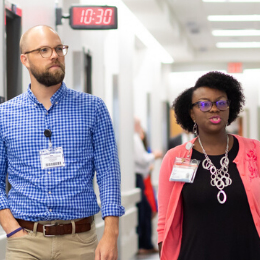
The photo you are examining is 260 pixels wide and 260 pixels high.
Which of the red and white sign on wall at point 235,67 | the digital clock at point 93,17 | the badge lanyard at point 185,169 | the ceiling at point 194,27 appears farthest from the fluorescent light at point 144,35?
the badge lanyard at point 185,169

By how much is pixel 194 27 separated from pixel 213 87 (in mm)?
9711

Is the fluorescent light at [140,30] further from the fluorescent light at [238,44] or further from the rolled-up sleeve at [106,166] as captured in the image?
the rolled-up sleeve at [106,166]

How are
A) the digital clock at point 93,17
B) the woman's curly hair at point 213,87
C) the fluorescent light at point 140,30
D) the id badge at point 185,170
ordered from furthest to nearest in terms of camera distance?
the fluorescent light at point 140,30, the digital clock at point 93,17, the woman's curly hair at point 213,87, the id badge at point 185,170

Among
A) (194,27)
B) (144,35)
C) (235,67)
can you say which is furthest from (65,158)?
(235,67)

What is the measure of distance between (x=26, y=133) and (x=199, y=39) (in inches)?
471

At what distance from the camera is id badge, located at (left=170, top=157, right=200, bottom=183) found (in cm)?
288

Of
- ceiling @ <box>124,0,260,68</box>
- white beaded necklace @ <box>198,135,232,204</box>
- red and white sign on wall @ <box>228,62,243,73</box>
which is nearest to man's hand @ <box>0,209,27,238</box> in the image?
white beaded necklace @ <box>198,135,232,204</box>

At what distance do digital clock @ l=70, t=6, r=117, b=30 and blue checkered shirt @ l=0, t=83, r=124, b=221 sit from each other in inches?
95.0

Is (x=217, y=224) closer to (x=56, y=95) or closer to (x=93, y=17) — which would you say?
(x=56, y=95)

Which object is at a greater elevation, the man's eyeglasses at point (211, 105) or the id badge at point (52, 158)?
the man's eyeglasses at point (211, 105)

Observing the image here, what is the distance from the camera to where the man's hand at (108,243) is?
7.67ft

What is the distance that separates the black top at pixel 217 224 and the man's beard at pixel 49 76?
2.80 ft

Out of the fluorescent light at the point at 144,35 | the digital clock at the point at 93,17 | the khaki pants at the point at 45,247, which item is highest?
the fluorescent light at the point at 144,35

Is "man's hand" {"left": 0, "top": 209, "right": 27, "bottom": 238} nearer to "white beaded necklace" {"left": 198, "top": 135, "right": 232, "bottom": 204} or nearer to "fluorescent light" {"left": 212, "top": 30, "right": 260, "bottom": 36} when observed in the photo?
"white beaded necklace" {"left": 198, "top": 135, "right": 232, "bottom": 204}
